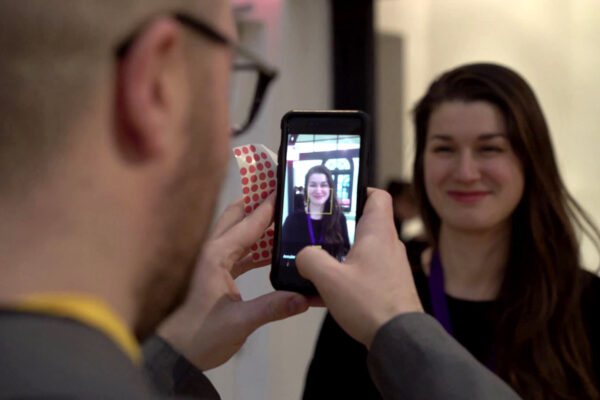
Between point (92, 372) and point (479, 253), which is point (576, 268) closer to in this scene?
point (479, 253)

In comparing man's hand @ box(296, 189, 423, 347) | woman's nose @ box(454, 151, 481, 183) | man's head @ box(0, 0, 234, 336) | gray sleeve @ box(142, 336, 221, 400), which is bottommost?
gray sleeve @ box(142, 336, 221, 400)

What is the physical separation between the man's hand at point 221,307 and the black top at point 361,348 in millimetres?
507

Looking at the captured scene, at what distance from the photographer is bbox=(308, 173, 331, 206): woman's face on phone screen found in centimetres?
84

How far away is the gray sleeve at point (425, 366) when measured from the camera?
0.60 meters

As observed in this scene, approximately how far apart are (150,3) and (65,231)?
0.15 metres

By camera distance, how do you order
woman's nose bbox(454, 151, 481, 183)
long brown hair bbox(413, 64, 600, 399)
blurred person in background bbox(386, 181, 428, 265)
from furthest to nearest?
blurred person in background bbox(386, 181, 428, 265) → woman's nose bbox(454, 151, 481, 183) → long brown hair bbox(413, 64, 600, 399)

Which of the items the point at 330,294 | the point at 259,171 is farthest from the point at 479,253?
the point at 330,294

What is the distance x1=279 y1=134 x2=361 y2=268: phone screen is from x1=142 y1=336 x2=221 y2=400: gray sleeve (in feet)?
0.61

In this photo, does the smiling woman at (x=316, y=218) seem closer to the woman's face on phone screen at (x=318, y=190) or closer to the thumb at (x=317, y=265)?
the woman's face on phone screen at (x=318, y=190)

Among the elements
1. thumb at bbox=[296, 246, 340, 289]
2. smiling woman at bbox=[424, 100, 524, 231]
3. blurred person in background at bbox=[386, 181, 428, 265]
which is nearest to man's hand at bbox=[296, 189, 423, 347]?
thumb at bbox=[296, 246, 340, 289]

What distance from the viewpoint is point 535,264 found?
1381 mm

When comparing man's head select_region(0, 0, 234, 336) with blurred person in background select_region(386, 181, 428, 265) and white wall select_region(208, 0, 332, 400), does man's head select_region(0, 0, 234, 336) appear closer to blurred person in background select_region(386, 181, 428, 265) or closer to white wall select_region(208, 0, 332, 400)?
white wall select_region(208, 0, 332, 400)

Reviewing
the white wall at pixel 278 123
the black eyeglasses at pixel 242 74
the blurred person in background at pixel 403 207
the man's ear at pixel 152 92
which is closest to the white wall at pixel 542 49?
the blurred person in background at pixel 403 207

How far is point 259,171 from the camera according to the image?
881 millimetres
